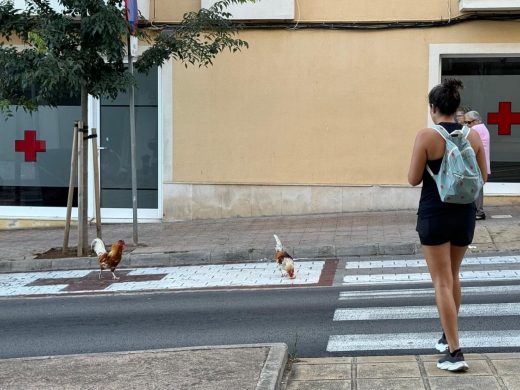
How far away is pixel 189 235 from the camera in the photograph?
14125mm

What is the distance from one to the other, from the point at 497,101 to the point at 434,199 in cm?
1077

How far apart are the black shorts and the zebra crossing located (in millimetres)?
1347

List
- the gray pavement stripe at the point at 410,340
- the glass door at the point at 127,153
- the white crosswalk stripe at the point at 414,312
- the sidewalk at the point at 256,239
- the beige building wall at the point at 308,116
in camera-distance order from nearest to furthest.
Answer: the gray pavement stripe at the point at 410,340, the white crosswalk stripe at the point at 414,312, the sidewalk at the point at 256,239, the beige building wall at the point at 308,116, the glass door at the point at 127,153

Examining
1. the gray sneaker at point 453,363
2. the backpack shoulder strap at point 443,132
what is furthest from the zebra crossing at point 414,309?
the backpack shoulder strap at point 443,132

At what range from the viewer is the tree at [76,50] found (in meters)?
11.7

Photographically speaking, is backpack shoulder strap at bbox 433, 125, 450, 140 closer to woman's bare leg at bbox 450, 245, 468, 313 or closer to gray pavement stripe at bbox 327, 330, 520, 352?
woman's bare leg at bbox 450, 245, 468, 313

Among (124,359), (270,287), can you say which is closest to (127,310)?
(270,287)

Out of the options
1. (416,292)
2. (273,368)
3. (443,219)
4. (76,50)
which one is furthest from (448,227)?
(76,50)

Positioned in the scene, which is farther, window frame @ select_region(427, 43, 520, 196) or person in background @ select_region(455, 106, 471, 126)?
window frame @ select_region(427, 43, 520, 196)

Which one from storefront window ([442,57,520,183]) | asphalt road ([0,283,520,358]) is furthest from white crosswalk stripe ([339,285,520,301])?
storefront window ([442,57,520,183])

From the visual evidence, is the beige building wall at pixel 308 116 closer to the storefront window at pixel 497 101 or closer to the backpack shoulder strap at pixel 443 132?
the storefront window at pixel 497 101

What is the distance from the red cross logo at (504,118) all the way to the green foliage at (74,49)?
5.40 m

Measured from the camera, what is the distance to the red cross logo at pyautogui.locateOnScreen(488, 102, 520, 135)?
1558cm

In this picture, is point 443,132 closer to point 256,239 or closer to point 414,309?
point 414,309
